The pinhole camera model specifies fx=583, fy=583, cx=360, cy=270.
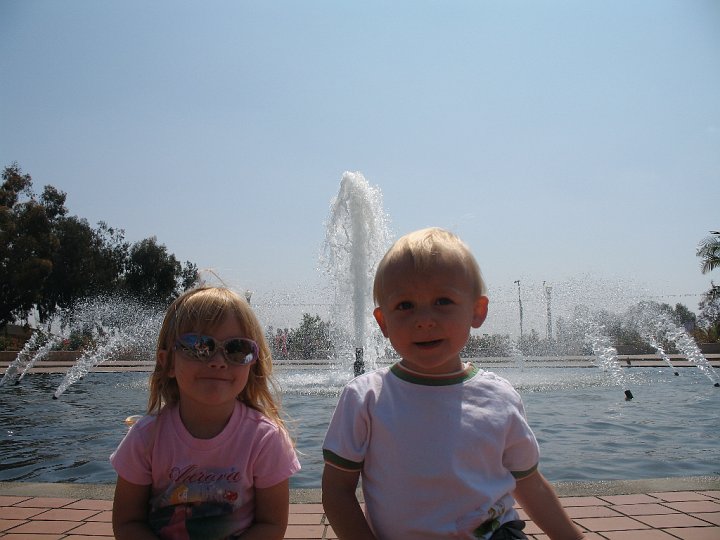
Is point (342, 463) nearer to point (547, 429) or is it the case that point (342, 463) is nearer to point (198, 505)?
point (198, 505)

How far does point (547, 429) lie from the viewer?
595 centimetres

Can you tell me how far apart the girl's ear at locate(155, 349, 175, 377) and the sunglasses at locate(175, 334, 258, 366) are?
13 cm

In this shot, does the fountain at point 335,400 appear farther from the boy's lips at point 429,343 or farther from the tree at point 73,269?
the tree at point 73,269

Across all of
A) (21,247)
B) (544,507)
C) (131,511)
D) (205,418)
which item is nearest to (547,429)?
(544,507)

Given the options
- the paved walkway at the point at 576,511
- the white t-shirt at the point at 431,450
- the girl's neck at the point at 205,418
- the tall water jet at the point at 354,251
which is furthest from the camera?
the tall water jet at the point at 354,251

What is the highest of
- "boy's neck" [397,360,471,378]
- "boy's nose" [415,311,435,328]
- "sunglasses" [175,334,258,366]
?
"boy's nose" [415,311,435,328]

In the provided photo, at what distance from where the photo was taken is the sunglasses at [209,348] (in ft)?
5.74

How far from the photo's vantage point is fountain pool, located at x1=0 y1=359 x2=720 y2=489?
4.29 metres

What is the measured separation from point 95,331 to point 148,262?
9150mm

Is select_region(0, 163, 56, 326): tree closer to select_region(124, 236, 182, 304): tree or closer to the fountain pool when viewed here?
select_region(124, 236, 182, 304): tree

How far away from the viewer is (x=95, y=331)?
3253 centimetres

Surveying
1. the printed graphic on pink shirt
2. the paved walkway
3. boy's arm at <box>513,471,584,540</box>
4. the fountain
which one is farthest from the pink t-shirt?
the fountain

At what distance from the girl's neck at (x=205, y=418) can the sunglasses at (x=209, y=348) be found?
0.16 meters

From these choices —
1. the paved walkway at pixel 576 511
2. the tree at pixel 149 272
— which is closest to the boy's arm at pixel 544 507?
the paved walkway at pixel 576 511
